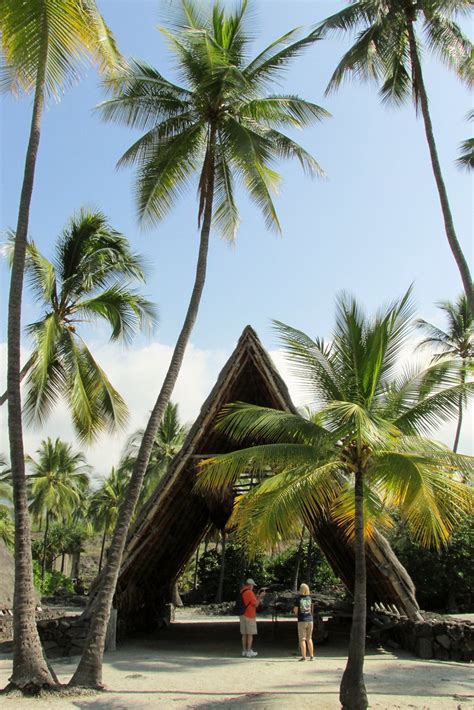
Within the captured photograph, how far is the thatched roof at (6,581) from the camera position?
14.8 m

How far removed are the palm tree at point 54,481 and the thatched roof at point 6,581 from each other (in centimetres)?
1980

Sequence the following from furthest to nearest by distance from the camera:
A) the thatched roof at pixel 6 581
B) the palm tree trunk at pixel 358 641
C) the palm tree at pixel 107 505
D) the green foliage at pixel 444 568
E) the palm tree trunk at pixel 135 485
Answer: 1. the palm tree at pixel 107 505
2. the green foliage at pixel 444 568
3. the thatched roof at pixel 6 581
4. the palm tree trunk at pixel 135 485
5. the palm tree trunk at pixel 358 641

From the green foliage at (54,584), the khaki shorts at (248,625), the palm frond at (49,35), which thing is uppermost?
the palm frond at (49,35)

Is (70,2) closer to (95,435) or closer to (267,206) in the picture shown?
(267,206)

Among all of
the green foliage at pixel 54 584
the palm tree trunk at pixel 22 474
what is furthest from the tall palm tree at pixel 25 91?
the green foliage at pixel 54 584

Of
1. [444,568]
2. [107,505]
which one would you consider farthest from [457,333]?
[107,505]

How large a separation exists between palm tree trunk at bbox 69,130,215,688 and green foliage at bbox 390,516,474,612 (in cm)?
1296

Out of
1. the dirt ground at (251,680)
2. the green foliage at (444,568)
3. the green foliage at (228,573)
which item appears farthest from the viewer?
the green foliage at (228,573)

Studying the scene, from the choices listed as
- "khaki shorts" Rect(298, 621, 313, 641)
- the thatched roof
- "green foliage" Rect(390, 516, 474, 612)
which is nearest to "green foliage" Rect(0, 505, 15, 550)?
the thatched roof

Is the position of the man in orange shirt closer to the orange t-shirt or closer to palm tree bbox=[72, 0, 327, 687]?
the orange t-shirt

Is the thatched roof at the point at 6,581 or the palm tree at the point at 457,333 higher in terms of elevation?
the palm tree at the point at 457,333

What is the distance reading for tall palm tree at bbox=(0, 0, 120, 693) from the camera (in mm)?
7340

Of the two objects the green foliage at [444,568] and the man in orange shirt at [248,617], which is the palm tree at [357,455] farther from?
the green foliage at [444,568]

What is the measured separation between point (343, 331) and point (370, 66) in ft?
22.6
